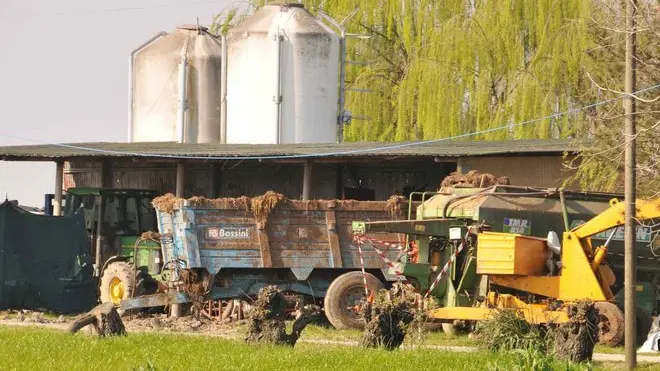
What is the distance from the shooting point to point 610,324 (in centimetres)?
2248

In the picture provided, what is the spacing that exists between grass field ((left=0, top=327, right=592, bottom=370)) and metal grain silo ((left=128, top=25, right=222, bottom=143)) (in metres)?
21.9

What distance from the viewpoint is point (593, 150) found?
843 inches

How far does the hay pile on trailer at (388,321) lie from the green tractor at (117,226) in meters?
9.73

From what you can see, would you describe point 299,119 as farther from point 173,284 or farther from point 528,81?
point 173,284

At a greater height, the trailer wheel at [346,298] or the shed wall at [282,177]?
the shed wall at [282,177]

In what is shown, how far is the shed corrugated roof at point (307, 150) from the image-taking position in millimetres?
28922

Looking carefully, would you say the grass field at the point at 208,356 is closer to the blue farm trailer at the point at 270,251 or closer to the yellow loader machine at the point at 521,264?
the yellow loader machine at the point at 521,264

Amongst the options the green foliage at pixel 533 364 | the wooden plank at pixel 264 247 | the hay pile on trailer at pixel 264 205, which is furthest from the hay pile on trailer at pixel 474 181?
the green foliage at pixel 533 364

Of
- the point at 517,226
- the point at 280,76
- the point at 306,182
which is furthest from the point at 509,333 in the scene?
the point at 280,76

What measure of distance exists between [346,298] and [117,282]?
4755mm

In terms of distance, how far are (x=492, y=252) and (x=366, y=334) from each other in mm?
3401

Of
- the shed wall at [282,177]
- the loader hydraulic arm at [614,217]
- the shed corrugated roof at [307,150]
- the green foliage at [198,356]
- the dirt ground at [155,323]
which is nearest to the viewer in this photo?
the green foliage at [198,356]

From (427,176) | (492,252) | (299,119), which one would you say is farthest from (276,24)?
(492,252)

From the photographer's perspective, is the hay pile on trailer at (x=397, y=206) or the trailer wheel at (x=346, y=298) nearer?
the trailer wheel at (x=346, y=298)
